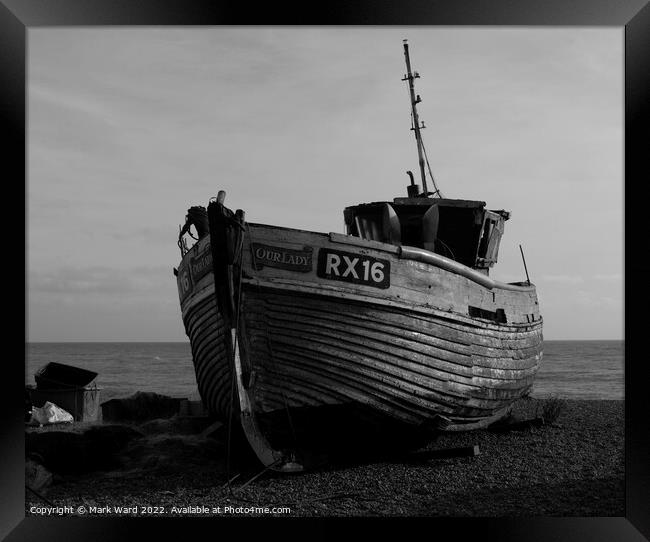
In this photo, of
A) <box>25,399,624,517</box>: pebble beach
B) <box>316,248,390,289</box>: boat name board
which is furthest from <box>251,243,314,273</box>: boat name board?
<box>25,399,624,517</box>: pebble beach

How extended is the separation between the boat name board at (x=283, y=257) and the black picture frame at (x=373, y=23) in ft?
7.79

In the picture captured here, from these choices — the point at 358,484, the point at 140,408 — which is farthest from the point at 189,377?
the point at 358,484

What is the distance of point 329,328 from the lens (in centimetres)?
773

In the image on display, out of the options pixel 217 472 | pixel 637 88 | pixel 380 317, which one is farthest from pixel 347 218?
pixel 637 88

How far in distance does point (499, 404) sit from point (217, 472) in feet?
13.8

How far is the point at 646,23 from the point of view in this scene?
632 cm

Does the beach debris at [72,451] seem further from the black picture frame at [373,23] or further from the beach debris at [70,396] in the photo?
the beach debris at [70,396]

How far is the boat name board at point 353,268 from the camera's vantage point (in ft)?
25.1

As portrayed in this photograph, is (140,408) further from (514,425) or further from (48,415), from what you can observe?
(514,425)

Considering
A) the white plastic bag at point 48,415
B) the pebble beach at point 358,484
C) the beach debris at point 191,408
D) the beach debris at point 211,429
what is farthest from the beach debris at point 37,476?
the beach debris at point 191,408

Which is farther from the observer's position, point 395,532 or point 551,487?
point 551,487

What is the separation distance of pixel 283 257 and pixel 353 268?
77 cm

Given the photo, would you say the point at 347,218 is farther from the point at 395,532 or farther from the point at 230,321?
the point at 395,532

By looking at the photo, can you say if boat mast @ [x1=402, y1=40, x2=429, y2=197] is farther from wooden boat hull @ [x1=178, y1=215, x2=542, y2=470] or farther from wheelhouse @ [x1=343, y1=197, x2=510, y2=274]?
wooden boat hull @ [x1=178, y1=215, x2=542, y2=470]
